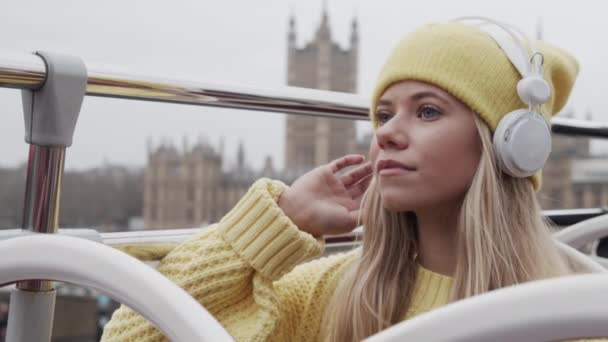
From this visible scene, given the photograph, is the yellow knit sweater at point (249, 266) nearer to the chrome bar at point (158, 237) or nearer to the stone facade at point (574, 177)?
the chrome bar at point (158, 237)

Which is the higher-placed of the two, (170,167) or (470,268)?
(470,268)

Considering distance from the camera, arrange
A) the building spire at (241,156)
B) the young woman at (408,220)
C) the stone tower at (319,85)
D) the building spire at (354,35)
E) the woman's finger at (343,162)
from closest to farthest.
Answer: the young woman at (408,220) < the woman's finger at (343,162) < the stone tower at (319,85) < the building spire at (241,156) < the building spire at (354,35)

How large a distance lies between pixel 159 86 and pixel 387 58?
0.70ft

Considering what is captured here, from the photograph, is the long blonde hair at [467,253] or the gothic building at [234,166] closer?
the long blonde hair at [467,253]

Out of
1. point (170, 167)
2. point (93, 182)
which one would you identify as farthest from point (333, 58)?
point (93, 182)

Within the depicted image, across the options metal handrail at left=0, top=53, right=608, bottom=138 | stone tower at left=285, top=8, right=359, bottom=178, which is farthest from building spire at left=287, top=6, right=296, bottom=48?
metal handrail at left=0, top=53, right=608, bottom=138

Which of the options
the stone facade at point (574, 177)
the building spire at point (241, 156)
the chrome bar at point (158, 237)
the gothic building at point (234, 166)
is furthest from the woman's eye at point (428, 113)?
the building spire at point (241, 156)

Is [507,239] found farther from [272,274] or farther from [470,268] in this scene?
[272,274]

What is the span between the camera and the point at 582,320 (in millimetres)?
250

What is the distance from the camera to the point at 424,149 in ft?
2.21

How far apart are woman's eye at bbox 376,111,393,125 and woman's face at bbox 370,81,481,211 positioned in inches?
0.5

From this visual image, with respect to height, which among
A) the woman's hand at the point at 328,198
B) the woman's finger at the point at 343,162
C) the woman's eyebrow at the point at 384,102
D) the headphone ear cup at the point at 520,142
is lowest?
the woman's hand at the point at 328,198

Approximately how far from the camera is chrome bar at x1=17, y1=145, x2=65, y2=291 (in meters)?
0.62

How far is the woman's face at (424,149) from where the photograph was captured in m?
0.68
